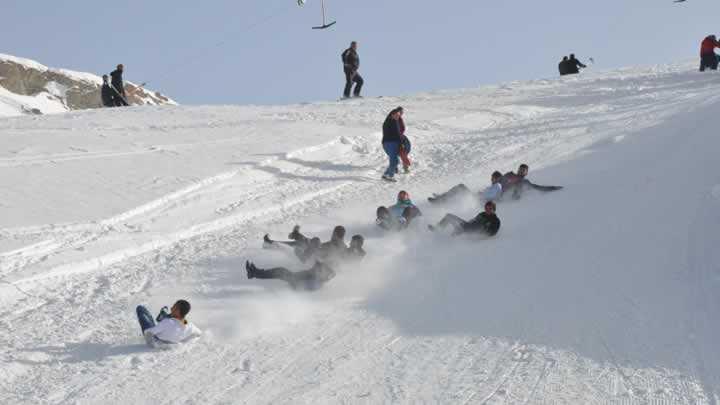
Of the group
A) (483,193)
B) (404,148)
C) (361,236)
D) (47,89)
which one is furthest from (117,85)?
(47,89)

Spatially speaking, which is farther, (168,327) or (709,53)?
(709,53)

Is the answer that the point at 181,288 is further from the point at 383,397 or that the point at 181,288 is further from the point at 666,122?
the point at 666,122

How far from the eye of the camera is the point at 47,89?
179 ft

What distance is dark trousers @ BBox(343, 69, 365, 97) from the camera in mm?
22406

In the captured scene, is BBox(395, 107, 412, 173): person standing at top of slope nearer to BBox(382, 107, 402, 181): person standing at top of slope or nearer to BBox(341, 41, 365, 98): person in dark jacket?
BBox(382, 107, 402, 181): person standing at top of slope

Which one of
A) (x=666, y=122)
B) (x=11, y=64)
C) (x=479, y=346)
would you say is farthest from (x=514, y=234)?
(x=11, y=64)

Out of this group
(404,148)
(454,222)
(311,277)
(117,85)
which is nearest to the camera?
(311,277)

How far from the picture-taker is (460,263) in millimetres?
9852

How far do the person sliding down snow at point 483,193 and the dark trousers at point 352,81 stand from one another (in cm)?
991

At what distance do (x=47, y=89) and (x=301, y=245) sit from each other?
49.6 m

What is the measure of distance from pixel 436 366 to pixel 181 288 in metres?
3.83

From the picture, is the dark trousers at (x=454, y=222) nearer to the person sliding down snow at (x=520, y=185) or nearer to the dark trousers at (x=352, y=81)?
the person sliding down snow at (x=520, y=185)

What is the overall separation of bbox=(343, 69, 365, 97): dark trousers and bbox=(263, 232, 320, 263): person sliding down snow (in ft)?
40.2

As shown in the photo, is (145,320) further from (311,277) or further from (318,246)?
(318,246)
